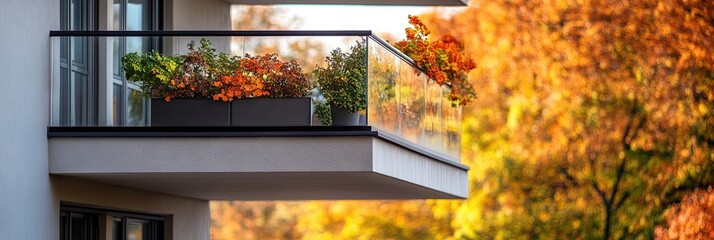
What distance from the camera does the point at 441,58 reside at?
57.1ft

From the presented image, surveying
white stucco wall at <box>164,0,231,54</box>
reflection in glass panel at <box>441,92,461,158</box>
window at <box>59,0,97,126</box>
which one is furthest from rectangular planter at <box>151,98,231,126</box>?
reflection in glass panel at <box>441,92,461,158</box>

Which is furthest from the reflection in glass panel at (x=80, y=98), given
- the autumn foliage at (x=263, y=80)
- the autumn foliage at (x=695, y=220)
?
the autumn foliage at (x=695, y=220)

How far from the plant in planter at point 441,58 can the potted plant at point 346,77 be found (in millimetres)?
2397

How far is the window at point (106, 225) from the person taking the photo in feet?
49.7

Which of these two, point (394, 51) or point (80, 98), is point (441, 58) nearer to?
point (394, 51)

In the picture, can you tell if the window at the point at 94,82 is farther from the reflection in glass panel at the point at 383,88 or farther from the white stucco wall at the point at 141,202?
the reflection in glass panel at the point at 383,88

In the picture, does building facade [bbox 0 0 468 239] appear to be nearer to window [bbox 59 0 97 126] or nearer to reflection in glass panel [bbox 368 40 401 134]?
window [bbox 59 0 97 126]

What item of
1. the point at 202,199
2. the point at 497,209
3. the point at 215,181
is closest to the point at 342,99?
the point at 215,181

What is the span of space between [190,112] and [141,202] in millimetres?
3229

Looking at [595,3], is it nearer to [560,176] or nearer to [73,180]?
[560,176]

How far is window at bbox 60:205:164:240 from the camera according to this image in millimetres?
15148

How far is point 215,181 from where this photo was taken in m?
15.2

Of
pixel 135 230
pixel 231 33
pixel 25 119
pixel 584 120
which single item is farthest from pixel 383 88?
pixel 584 120

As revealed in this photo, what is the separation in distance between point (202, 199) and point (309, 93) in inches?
266
